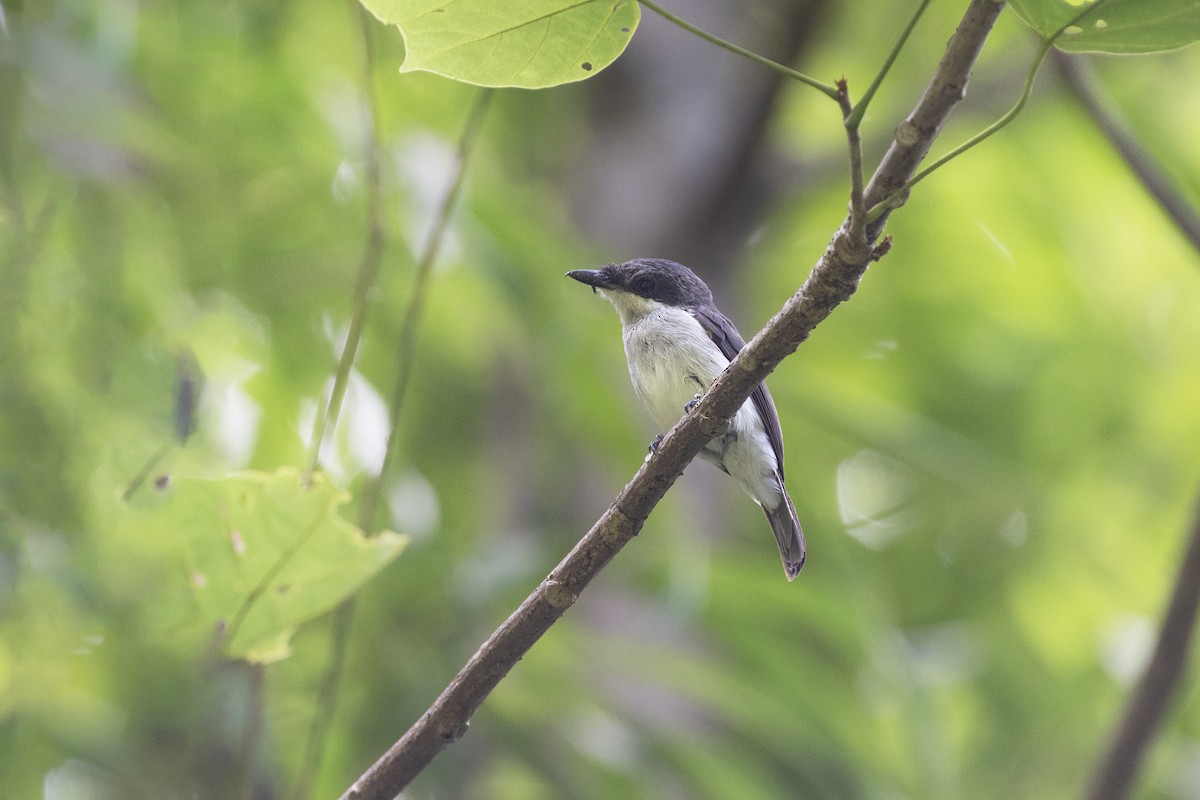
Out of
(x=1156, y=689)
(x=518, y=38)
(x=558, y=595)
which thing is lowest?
(x=1156, y=689)

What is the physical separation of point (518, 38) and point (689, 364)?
1322 millimetres

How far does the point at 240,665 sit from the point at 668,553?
1225 mm

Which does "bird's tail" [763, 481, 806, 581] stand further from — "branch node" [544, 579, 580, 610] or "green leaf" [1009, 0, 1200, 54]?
"green leaf" [1009, 0, 1200, 54]

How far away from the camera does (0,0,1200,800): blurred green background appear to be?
2.71 m

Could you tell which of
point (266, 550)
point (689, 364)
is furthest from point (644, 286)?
point (266, 550)

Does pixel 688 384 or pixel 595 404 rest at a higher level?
pixel 688 384

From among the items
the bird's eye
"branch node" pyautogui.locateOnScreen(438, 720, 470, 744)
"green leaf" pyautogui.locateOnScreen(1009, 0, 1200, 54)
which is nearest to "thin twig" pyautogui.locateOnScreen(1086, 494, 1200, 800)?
the bird's eye

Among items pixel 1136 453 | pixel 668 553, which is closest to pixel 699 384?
pixel 668 553

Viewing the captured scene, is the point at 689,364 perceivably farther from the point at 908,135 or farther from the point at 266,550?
the point at 908,135

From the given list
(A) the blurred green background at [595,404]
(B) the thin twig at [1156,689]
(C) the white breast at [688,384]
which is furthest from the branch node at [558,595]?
(B) the thin twig at [1156,689]

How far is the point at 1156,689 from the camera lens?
264 centimetres

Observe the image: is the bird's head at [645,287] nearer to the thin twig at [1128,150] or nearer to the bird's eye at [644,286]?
the bird's eye at [644,286]

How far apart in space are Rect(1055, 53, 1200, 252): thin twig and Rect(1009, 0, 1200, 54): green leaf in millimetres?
1537

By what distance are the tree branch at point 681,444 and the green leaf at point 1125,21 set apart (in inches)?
6.6
